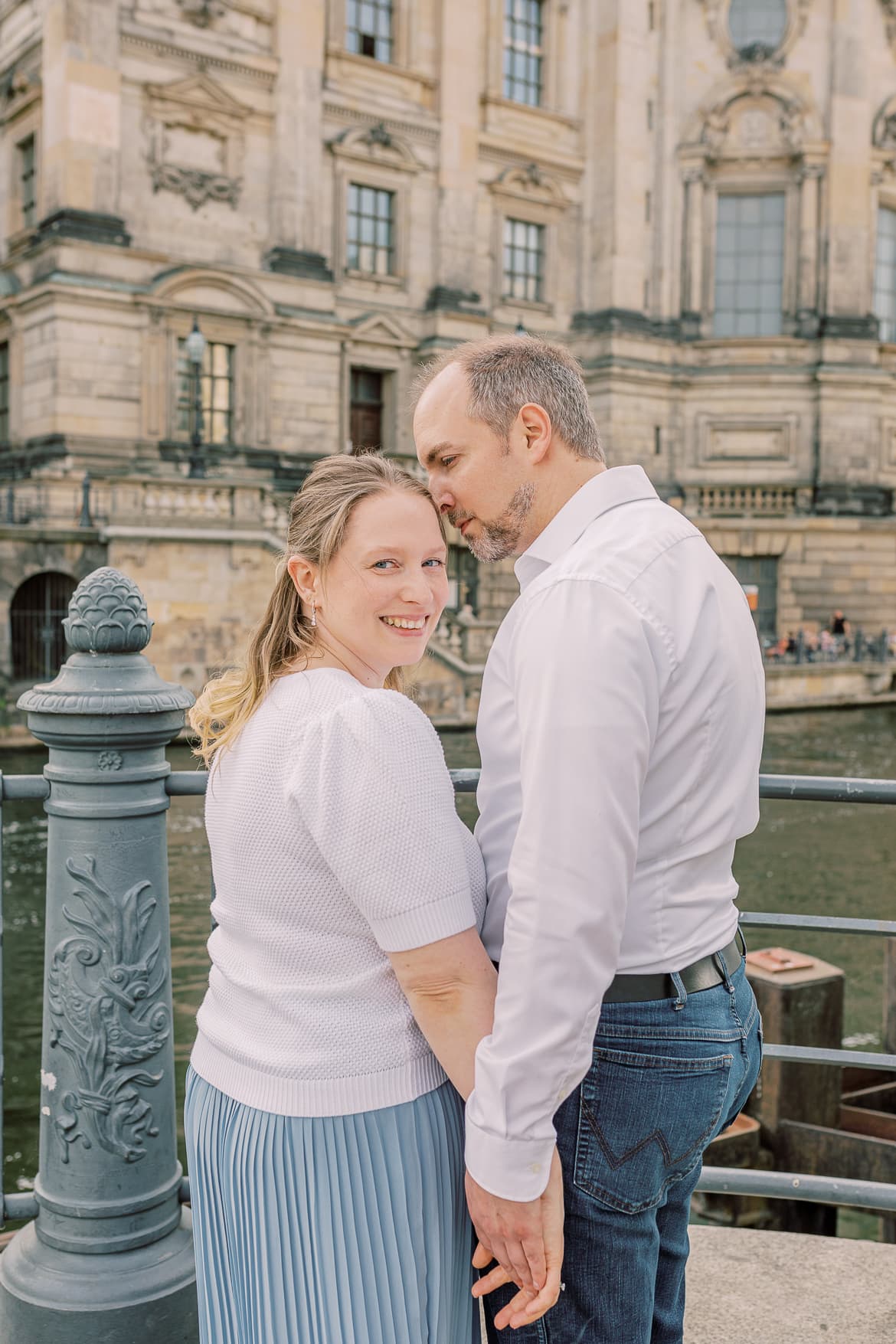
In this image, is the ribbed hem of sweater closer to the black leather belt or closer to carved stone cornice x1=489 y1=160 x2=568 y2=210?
the black leather belt

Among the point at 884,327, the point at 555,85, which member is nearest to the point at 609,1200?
the point at 555,85

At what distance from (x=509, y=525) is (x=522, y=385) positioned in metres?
0.23

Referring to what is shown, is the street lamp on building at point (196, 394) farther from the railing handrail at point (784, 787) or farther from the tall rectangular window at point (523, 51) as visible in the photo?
the railing handrail at point (784, 787)

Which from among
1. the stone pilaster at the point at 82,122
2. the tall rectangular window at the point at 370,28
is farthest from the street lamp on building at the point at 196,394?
the tall rectangular window at the point at 370,28


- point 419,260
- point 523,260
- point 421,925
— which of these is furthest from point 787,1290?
point 523,260

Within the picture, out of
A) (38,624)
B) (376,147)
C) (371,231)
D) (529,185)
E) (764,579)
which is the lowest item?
(38,624)

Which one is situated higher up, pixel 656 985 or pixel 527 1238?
pixel 656 985

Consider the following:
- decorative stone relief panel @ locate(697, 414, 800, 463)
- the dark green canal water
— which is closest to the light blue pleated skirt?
the dark green canal water

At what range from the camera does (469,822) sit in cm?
1166

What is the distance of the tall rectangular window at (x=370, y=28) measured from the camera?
26.8 metres

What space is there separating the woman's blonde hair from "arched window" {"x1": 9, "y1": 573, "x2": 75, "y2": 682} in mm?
17746

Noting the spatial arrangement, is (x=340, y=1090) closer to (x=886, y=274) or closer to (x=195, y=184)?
(x=195, y=184)

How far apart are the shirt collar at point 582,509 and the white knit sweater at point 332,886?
1.12ft

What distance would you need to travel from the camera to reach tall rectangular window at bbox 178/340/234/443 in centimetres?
2403
